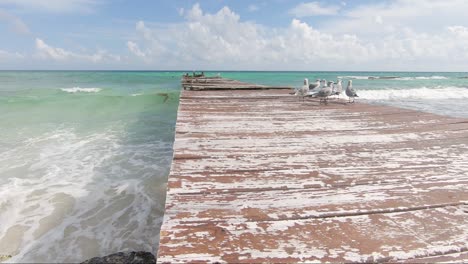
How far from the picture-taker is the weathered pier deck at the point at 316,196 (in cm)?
117

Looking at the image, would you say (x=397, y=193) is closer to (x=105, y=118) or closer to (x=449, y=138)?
(x=449, y=138)

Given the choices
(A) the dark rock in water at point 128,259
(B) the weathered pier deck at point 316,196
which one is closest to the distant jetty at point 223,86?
(B) the weathered pier deck at point 316,196

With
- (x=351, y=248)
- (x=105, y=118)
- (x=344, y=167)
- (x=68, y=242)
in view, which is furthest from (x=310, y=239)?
(x=105, y=118)

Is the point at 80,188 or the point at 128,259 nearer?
the point at 128,259

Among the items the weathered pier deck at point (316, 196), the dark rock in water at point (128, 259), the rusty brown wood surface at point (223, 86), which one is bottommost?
the dark rock in water at point (128, 259)

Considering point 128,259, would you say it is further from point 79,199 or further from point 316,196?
point 79,199

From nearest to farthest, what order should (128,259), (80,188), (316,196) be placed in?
(316,196), (128,259), (80,188)

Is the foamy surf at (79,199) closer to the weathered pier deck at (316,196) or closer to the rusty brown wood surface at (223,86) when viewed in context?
the weathered pier deck at (316,196)

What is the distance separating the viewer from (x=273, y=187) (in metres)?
1.73

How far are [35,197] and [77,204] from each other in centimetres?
72

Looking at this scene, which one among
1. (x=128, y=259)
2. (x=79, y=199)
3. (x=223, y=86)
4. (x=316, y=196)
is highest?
(x=223, y=86)

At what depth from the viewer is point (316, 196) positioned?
5.29ft

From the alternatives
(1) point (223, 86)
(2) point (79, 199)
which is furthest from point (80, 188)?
(1) point (223, 86)

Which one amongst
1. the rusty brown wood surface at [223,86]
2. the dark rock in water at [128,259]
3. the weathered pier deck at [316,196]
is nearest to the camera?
the weathered pier deck at [316,196]
